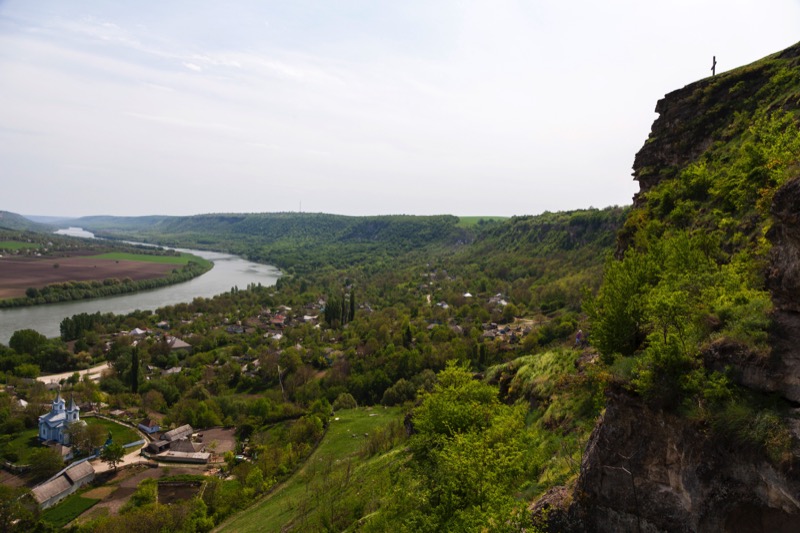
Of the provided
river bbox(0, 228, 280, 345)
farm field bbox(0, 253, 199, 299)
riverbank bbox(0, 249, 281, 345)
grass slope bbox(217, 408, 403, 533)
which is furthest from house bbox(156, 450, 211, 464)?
farm field bbox(0, 253, 199, 299)

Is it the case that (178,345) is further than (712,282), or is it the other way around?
(178,345)

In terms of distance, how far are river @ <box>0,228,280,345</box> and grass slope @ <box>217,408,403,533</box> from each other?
75.2 m

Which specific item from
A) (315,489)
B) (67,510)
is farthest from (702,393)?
(67,510)

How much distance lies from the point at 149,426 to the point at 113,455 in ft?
29.0

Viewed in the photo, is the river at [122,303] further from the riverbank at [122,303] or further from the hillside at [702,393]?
the hillside at [702,393]

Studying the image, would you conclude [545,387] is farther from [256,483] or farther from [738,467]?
[256,483]

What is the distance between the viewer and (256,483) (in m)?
35.8

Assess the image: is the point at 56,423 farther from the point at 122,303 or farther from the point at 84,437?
the point at 122,303

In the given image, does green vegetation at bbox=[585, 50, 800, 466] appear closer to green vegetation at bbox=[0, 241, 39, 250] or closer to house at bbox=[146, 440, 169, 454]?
house at bbox=[146, 440, 169, 454]

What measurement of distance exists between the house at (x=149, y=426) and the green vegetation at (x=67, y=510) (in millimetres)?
12400

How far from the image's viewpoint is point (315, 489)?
97.0 ft

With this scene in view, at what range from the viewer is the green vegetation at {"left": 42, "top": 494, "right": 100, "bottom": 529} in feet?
110

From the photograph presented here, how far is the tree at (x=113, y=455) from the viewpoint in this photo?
41.1 metres

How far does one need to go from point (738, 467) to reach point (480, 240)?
182 metres
